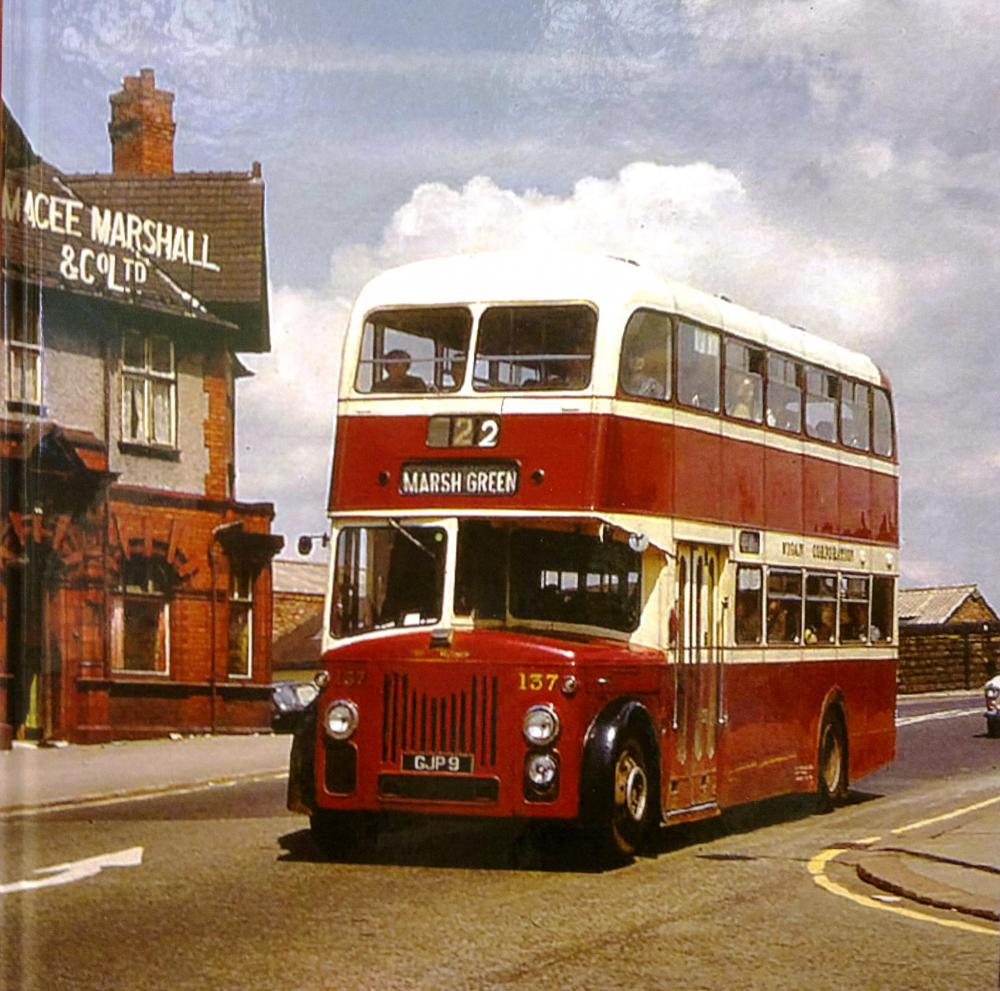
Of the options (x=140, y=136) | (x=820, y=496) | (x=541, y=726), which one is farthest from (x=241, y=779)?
(x=140, y=136)

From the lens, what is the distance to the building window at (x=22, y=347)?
97.7ft

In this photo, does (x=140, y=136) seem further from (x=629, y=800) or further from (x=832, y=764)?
(x=629, y=800)

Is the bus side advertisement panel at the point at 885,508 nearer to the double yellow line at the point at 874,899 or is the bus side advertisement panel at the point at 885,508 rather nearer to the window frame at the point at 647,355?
the double yellow line at the point at 874,899

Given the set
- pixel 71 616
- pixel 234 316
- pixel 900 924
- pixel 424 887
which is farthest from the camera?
pixel 234 316

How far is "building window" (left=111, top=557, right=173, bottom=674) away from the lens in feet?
104

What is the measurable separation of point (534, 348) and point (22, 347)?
17.5 meters

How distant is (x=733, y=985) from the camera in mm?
9305

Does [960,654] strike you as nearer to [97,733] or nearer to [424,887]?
[97,733]

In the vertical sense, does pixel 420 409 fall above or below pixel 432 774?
above

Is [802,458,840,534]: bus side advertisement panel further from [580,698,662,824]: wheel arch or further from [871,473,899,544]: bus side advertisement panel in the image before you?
[580,698,662,824]: wheel arch

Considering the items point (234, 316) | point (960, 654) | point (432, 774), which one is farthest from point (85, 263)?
point (960, 654)

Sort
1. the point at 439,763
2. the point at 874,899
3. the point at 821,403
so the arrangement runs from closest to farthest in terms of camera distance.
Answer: the point at 874,899 → the point at 439,763 → the point at 821,403

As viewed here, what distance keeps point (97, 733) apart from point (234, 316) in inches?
302

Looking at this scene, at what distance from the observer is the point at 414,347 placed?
48.5 feet
